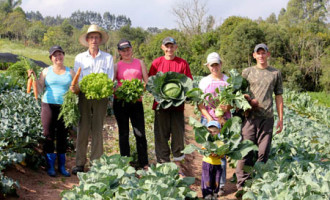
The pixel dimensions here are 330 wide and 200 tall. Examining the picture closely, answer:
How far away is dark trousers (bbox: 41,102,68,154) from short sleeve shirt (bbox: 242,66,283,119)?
2.85m

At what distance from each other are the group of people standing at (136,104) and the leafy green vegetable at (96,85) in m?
0.18

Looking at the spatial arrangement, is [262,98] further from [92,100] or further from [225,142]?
[92,100]

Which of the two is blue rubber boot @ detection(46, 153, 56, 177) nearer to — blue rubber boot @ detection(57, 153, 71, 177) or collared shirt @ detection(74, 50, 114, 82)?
blue rubber boot @ detection(57, 153, 71, 177)

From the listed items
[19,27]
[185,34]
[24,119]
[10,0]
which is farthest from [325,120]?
[10,0]

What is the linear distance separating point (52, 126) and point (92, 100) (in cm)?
72

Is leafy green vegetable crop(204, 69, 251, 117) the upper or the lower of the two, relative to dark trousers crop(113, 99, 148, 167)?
upper

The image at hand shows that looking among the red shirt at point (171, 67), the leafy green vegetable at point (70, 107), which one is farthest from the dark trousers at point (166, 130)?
the leafy green vegetable at point (70, 107)

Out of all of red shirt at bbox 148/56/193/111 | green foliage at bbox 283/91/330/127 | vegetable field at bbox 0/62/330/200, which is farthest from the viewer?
green foliage at bbox 283/91/330/127

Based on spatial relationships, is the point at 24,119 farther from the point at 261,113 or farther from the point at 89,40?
the point at 261,113

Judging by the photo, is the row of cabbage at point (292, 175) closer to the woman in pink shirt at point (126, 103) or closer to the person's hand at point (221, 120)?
the person's hand at point (221, 120)

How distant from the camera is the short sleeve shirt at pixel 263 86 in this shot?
4.09 metres

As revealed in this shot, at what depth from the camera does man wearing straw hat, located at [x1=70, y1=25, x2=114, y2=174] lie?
4.49 metres

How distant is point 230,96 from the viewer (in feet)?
12.7

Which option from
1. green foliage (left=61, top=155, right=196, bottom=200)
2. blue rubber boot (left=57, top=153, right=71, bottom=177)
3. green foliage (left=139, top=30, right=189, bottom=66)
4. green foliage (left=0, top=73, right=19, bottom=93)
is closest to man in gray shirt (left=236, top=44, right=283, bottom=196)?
green foliage (left=61, top=155, right=196, bottom=200)
